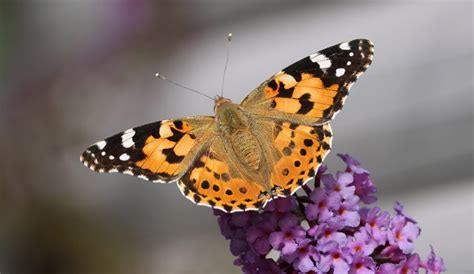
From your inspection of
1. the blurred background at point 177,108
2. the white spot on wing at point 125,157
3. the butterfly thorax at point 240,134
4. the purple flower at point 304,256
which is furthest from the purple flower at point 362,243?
the blurred background at point 177,108

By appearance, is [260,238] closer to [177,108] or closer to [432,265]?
[432,265]

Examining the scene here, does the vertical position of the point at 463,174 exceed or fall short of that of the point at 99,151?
it falls short

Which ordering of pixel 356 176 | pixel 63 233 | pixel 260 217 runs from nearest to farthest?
pixel 260 217 < pixel 356 176 < pixel 63 233

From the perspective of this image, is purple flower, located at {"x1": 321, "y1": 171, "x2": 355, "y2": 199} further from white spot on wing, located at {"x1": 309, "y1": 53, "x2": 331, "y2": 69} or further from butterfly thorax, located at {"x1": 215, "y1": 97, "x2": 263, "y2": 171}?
white spot on wing, located at {"x1": 309, "y1": 53, "x2": 331, "y2": 69}

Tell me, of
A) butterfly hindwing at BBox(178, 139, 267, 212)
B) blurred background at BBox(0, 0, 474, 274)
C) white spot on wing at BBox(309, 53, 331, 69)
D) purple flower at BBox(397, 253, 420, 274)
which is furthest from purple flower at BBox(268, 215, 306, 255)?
blurred background at BBox(0, 0, 474, 274)

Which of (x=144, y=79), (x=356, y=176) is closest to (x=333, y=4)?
(x=144, y=79)

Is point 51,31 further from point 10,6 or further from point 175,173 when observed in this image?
point 175,173

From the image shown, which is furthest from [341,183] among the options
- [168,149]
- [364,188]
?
[168,149]

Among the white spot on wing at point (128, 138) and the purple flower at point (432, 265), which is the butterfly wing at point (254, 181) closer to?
the white spot on wing at point (128, 138)
